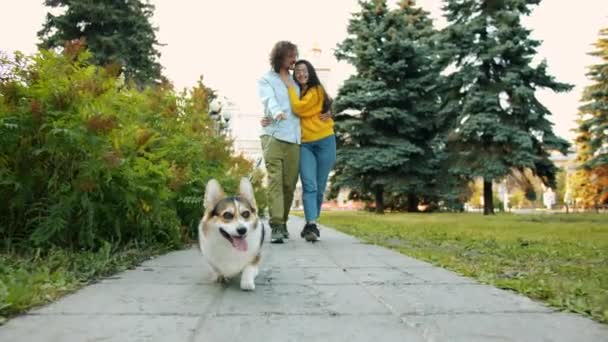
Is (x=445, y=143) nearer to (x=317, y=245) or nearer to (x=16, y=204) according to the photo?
(x=317, y=245)

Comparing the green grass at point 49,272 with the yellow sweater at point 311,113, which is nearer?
the green grass at point 49,272

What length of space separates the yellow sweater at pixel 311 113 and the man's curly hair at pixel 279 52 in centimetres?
33

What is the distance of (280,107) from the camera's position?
5.87m

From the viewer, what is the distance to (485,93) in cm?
2012

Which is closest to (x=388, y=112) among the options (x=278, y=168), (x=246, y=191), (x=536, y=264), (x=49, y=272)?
(x=278, y=168)

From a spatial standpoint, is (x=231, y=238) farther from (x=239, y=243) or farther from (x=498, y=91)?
(x=498, y=91)

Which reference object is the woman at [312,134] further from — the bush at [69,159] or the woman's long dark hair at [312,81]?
the bush at [69,159]

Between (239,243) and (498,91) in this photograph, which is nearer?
(239,243)

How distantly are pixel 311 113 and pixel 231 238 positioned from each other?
3186 millimetres

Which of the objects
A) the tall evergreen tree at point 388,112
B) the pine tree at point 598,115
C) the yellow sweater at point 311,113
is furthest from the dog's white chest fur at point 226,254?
the pine tree at point 598,115

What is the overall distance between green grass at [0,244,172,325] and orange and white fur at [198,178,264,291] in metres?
0.81

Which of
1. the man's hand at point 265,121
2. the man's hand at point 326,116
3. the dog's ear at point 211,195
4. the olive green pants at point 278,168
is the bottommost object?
the dog's ear at point 211,195

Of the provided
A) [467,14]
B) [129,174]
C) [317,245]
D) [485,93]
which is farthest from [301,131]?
[467,14]

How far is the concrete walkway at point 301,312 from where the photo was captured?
6.92 feet
